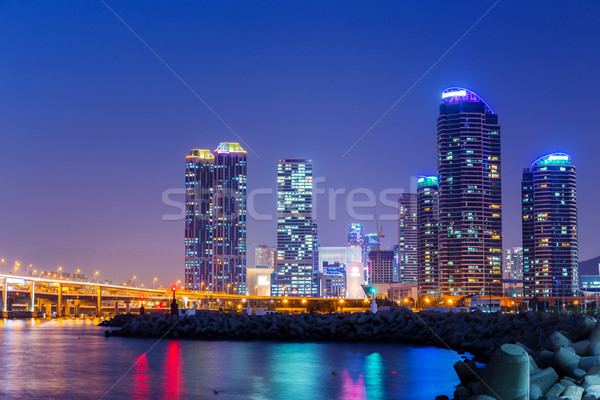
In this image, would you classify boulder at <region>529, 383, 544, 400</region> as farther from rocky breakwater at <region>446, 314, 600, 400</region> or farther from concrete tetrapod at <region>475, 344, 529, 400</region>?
concrete tetrapod at <region>475, 344, 529, 400</region>

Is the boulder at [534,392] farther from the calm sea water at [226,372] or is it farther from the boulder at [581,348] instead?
the boulder at [581,348]

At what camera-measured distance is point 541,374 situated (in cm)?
1448

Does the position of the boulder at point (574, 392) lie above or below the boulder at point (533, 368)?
below

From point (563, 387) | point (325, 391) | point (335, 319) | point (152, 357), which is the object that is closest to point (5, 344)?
point (152, 357)

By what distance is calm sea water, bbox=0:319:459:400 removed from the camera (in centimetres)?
1719

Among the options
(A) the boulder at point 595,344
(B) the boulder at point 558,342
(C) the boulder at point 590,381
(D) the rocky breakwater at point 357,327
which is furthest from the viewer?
(D) the rocky breakwater at point 357,327

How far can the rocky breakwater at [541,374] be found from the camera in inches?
500

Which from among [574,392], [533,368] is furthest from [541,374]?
[574,392]

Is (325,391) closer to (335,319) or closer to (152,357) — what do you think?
(152,357)

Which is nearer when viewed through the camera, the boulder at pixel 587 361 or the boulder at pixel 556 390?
the boulder at pixel 556 390

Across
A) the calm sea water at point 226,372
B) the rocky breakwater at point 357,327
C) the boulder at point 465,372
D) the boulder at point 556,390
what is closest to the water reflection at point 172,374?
the calm sea water at point 226,372

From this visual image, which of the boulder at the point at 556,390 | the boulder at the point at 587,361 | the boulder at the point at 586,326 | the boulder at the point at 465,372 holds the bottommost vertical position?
the boulder at the point at 465,372

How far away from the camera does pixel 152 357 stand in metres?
25.5

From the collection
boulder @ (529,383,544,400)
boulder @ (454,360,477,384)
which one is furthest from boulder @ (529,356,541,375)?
boulder @ (454,360,477,384)
